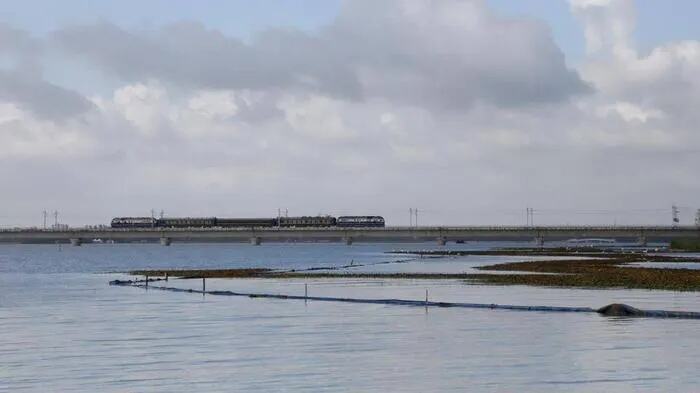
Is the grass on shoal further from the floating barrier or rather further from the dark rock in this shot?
the dark rock

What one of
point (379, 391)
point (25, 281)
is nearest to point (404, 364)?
point (379, 391)

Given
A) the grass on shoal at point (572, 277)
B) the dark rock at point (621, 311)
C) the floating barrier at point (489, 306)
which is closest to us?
the floating barrier at point (489, 306)

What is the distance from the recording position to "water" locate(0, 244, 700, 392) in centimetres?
3912

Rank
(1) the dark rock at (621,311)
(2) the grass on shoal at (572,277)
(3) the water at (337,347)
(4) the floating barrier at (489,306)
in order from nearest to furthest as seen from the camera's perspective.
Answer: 1. (3) the water at (337,347)
2. (4) the floating barrier at (489,306)
3. (1) the dark rock at (621,311)
4. (2) the grass on shoal at (572,277)

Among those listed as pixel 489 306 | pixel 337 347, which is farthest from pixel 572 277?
pixel 337 347

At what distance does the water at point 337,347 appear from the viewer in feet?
128

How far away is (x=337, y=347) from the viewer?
49.4 metres

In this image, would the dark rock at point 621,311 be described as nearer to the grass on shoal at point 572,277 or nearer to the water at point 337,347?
the water at point 337,347

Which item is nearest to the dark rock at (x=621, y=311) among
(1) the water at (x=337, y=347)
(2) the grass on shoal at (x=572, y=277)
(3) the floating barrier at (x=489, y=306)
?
(3) the floating barrier at (x=489, y=306)

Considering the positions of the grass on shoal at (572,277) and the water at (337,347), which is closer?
the water at (337,347)

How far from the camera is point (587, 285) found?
94.4 m

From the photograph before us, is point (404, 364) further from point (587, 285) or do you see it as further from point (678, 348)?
point (587, 285)

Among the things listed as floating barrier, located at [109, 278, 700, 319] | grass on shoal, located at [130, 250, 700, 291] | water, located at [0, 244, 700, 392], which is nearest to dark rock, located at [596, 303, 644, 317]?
floating barrier, located at [109, 278, 700, 319]

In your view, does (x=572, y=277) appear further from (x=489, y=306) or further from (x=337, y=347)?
(x=337, y=347)
